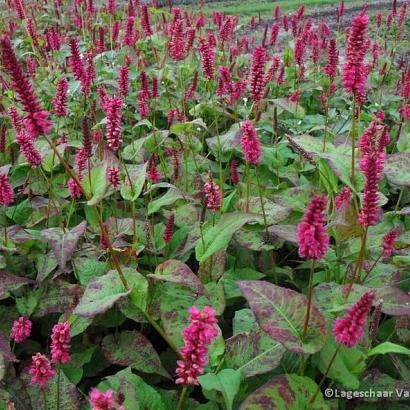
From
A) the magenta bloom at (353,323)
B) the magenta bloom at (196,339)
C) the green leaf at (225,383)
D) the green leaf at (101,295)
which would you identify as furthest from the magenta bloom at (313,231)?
the green leaf at (101,295)

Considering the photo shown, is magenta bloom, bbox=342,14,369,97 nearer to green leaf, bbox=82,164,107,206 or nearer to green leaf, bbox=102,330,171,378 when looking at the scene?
green leaf, bbox=82,164,107,206

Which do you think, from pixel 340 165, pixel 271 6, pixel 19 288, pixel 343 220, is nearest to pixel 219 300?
pixel 343 220

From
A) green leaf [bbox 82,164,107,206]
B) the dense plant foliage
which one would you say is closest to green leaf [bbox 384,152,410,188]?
the dense plant foliage

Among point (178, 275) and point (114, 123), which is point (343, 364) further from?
point (114, 123)

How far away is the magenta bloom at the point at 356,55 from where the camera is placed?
68.2 inches

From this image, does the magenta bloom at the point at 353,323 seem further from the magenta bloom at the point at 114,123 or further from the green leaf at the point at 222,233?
the magenta bloom at the point at 114,123

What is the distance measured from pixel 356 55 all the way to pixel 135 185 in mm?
1062

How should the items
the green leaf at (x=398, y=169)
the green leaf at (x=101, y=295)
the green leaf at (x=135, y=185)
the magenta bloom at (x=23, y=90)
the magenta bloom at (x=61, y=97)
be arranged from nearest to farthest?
the magenta bloom at (x=23, y=90), the green leaf at (x=101, y=295), the green leaf at (x=398, y=169), the green leaf at (x=135, y=185), the magenta bloom at (x=61, y=97)

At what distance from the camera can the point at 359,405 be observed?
69.5 inches

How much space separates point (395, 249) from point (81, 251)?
4.37 feet

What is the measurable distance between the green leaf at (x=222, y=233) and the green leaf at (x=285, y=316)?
0.20 m

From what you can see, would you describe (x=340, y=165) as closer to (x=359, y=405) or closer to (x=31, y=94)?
(x=359, y=405)

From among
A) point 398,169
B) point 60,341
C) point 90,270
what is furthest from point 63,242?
point 398,169

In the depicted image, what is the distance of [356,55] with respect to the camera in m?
1.76
